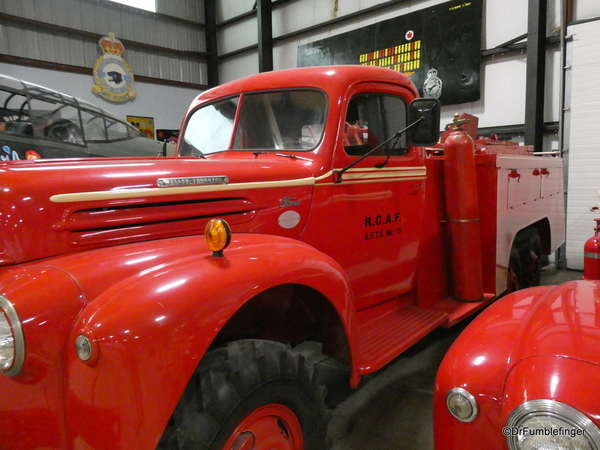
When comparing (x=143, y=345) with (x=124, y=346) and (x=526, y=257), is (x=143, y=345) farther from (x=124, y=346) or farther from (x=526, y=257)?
(x=526, y=257)

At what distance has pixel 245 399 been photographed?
1380mm

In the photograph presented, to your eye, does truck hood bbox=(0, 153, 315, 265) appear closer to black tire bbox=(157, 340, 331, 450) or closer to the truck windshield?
the truck windshield

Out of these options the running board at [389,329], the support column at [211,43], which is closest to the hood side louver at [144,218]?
the running board at [389,329]

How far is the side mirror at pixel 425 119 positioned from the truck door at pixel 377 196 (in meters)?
0.23

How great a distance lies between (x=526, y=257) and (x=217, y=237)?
138 inches

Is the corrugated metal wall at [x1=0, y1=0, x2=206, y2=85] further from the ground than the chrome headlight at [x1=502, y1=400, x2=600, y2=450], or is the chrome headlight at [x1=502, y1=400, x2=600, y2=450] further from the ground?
the corrugated metal wall at [x1=0, y1=0, x2=206, y2=85]

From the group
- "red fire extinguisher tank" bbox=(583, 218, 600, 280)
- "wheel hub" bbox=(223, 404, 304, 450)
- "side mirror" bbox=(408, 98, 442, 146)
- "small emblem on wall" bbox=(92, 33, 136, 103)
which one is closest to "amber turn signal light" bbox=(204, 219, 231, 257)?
"wheel hub" bbox=(223, 404, 304, 450)

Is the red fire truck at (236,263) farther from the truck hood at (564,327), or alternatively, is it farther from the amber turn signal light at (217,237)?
the truck hood at (564,327)

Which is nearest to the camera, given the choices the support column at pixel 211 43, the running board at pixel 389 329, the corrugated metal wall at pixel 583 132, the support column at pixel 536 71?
the running board at pixel 389 329

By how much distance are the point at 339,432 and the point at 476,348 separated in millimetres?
1178

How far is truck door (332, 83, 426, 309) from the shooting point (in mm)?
2326

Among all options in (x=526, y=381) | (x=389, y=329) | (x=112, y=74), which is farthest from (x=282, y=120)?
(x=112, y=74)

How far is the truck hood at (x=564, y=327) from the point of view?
1275mm

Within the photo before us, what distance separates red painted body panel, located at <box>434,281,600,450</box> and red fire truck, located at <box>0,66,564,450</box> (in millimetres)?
522
